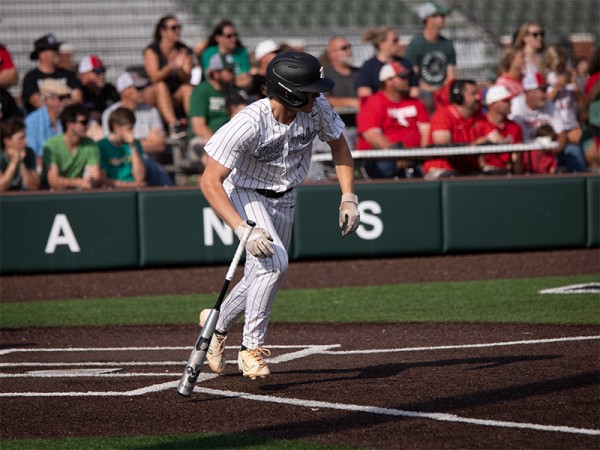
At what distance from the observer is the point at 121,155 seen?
42.4 feet

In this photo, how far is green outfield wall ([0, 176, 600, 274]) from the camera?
1235 centimetres

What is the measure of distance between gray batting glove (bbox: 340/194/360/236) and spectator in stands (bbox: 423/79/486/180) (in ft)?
22.1

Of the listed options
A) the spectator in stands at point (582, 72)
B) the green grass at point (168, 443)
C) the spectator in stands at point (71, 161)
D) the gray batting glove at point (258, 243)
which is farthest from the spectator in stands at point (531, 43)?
the green grass at point (168, 443)

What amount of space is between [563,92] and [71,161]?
638cm

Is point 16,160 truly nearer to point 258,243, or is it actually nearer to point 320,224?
point 320,224

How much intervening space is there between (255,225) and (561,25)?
51.6ft

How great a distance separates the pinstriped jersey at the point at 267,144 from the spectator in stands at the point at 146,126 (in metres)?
6.70

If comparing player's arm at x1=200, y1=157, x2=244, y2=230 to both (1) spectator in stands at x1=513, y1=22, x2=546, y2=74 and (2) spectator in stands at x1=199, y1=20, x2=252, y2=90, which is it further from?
(1) spectator in stands at x1=513, y1=22, x2=546, y2=74

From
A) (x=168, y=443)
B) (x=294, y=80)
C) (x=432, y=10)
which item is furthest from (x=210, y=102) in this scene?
(x=168, y=443)

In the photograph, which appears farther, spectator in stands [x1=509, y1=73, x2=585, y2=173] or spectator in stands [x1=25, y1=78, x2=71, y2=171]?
spectator in stands [x1=509, y1=73, x2=585, y2=173]

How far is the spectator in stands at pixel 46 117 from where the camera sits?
13.0m

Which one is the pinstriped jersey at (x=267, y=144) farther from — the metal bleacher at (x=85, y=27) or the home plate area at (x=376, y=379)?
the metal bleacher at (x=85, y=27)

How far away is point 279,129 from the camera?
20.5 ft

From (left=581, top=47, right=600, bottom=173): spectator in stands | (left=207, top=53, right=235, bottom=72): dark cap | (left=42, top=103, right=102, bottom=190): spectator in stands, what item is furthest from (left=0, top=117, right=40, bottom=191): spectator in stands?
(left=581, top=47, right=600, bottom=173): spectator in stands
